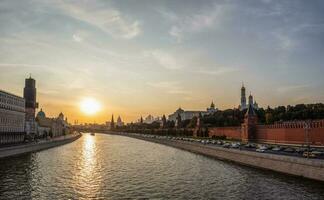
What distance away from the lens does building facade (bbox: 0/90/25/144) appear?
80.6 meters

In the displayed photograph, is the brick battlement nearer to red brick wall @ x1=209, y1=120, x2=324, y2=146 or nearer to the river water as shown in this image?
red brick wall @ x1=209, y1=120, x2=324, y2=146

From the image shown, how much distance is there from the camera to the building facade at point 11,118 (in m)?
80.6

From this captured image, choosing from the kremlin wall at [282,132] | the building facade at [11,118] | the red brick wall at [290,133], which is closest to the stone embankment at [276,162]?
the kremlin wall at [282,132]

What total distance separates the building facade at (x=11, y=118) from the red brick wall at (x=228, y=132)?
50.4m

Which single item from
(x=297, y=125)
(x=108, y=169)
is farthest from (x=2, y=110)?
(x=297, y=125)

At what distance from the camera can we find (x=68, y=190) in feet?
105

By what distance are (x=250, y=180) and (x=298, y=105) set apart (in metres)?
72.0

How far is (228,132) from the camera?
313ft

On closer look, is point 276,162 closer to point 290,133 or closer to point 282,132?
point 290,133

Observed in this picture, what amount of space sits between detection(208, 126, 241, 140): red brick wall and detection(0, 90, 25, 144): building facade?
5043cm

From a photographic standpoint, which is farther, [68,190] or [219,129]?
[219,129]

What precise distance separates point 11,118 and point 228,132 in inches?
2057

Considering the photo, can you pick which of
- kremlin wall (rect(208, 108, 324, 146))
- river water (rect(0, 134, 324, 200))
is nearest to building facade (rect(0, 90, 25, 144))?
river water (rect(0, 134, 324, 200))

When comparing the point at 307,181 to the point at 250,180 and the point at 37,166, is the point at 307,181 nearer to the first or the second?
the point at 250,180
